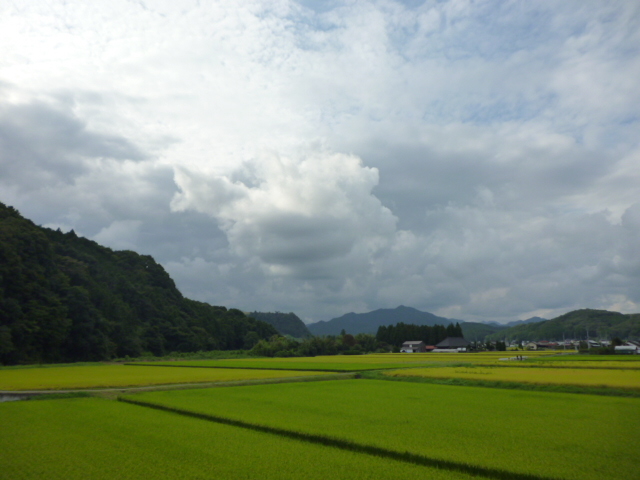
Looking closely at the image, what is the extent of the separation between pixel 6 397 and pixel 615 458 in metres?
27.8

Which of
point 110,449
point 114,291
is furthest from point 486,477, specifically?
point 114,291

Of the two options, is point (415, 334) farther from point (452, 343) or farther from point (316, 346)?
point (316, 346)

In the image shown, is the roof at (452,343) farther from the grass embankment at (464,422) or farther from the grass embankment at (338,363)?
the grass embankment at (464,422)

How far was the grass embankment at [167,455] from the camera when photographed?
9.21m

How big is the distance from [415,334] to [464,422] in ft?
372

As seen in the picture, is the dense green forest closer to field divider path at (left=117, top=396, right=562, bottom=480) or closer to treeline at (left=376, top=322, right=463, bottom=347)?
treeline at (left=376, top=322, right=463, bottom=347)

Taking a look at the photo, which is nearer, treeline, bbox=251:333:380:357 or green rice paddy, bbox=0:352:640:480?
green rice paddy, bbox=0:352:640:480

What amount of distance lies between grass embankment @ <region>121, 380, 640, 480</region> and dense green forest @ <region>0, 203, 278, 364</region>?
43374mm

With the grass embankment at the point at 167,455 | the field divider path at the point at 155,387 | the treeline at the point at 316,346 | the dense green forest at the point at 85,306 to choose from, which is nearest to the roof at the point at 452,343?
the treeline at the point at 316,346

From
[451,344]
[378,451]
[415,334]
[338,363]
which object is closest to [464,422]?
[378,451]

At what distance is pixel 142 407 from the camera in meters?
19.3

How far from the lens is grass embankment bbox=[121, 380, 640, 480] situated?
9727 millimetres

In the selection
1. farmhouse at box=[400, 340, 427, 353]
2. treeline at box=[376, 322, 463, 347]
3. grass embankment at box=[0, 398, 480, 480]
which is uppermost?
treeline at box=[376, 322, 463, 347]

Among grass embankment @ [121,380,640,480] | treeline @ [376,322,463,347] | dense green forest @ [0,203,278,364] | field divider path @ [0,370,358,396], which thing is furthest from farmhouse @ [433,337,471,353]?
grass embankment @ [121,380,640,480]
